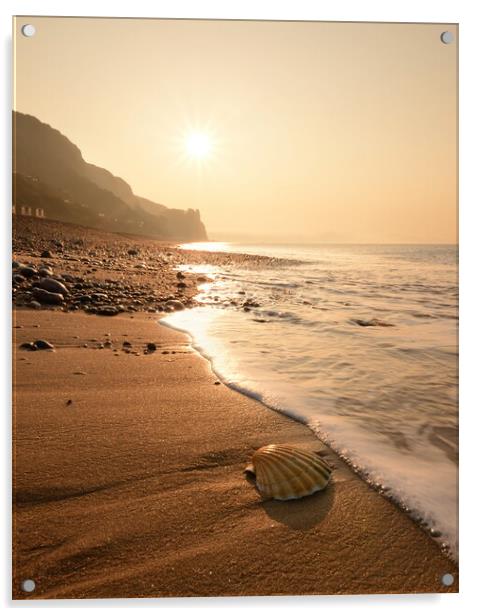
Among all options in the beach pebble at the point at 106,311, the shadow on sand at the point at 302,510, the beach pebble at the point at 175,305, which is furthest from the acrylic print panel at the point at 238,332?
the beach pebble at the point at 175,305

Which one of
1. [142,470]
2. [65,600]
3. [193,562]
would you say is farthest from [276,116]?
[65,600]

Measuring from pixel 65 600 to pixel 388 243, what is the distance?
316cm

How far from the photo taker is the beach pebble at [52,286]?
3915 millimetres

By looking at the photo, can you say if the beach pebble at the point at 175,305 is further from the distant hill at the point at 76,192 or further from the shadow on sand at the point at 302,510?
the shadow on sand at the point at 302,510

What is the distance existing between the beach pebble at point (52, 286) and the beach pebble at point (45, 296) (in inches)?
1.6

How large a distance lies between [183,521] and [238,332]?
190cm

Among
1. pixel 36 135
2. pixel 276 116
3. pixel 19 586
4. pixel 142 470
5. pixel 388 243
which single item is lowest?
pixel 19 586

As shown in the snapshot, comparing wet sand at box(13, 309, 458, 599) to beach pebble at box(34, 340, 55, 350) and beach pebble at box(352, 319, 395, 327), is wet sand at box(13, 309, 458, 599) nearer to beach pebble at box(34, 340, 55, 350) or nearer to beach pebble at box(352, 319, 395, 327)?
beach pebble at box(34, 340, 55, 350)

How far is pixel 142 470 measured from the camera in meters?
2.18

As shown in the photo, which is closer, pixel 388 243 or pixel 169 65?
pixel 169 65

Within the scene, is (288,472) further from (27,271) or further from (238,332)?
(27,271)

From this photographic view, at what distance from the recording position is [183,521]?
197 centimetres

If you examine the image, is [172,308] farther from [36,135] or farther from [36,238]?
[36,135]
